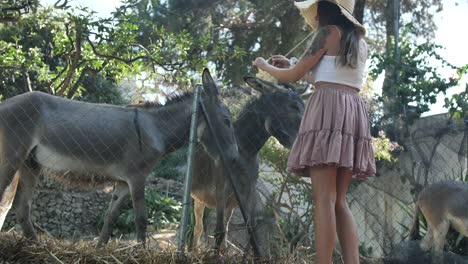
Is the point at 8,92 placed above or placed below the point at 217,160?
above

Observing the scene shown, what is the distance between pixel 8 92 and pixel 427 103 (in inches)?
298

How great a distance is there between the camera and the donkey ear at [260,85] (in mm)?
5914

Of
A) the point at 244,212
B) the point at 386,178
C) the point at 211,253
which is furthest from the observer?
the point at 386,178

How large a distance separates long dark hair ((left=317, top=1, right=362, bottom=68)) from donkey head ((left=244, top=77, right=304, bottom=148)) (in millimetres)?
2434

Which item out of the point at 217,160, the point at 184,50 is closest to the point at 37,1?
the point at 184,50

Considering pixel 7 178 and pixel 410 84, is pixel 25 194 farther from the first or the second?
pixel 410 84

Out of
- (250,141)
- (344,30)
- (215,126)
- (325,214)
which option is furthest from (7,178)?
(344,30)

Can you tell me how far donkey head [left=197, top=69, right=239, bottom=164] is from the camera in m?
5.60

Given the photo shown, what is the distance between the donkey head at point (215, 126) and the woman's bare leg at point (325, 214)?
6.67 ft

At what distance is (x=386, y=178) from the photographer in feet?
36.6

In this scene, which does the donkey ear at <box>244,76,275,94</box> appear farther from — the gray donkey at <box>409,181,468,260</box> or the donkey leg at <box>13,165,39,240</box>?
the gray donkey at <box>409,181,468,260</box>

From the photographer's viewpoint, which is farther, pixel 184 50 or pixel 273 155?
pixel 273 155

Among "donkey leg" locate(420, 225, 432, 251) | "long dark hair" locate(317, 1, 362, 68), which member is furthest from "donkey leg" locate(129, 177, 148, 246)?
"donkey leg" locate(420, 225, 432, 251)

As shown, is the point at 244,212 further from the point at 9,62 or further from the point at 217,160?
the point at 9,62
